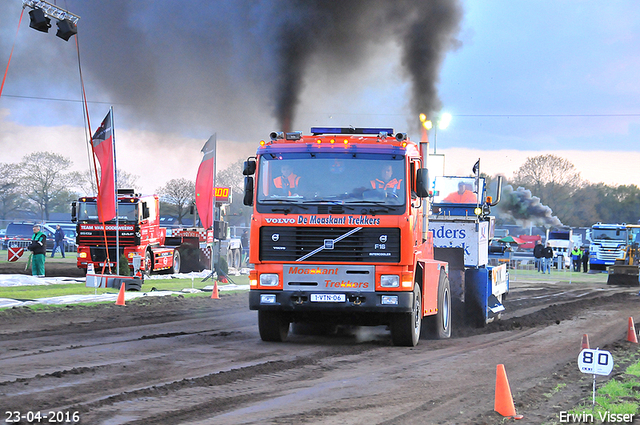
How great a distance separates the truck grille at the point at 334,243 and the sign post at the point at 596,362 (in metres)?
4.03

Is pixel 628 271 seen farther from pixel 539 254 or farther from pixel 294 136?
pixel 294 136

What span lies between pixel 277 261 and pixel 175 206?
53832 mm

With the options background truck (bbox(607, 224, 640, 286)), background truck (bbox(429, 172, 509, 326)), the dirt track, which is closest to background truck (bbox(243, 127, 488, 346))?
the dirt track

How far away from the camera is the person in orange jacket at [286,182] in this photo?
1130cm

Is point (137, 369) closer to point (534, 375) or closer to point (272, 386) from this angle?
point (272, 386)

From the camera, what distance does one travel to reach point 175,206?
6369cm

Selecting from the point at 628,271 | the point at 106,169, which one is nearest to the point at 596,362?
the point at 106,169

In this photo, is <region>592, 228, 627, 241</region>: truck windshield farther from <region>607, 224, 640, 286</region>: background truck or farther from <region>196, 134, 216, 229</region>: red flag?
<region>196, 134, 216, 229</region>: red flag

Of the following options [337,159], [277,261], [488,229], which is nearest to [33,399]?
[277,261]

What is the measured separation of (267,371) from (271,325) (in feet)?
9.81

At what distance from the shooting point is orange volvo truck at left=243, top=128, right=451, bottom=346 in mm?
11039

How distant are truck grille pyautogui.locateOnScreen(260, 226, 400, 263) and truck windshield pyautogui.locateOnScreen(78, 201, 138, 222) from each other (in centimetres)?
1801

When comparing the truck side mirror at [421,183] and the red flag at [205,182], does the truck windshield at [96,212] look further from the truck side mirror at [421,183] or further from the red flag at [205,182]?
the truck side mirror at [421,183]

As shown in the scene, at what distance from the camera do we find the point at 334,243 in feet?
36.3
